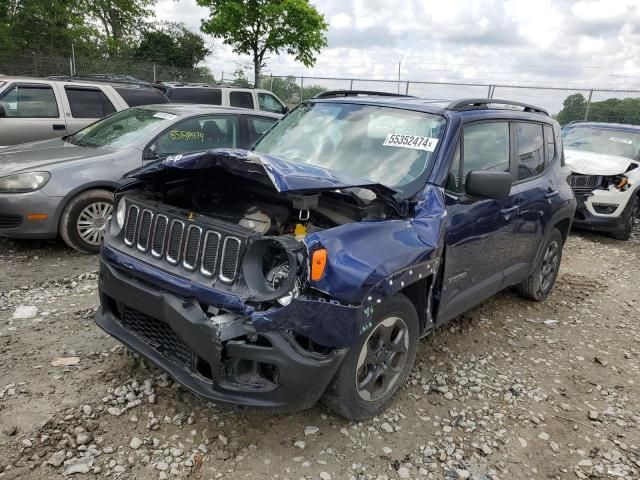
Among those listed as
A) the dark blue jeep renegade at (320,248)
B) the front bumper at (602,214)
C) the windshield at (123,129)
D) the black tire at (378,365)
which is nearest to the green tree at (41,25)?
the windshield at (123,129)

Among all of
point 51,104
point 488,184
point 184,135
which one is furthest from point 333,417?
point 51,104

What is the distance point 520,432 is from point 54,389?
9.08 feet

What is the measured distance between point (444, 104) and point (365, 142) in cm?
66

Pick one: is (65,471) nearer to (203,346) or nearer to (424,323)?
(203,346)

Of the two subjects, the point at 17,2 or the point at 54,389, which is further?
the point at 17,2

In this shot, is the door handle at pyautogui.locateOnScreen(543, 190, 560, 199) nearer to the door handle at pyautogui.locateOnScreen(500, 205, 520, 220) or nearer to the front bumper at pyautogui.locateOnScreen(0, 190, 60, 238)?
the door handle at pyautogui.locateOnScreen(500, 205, 520, 220)

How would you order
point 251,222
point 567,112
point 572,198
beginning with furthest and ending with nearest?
1. point 567,112
2. point 572,198
3. point 251,222

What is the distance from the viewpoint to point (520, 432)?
3.02m

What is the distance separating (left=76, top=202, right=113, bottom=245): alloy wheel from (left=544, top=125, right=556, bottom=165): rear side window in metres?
4.30

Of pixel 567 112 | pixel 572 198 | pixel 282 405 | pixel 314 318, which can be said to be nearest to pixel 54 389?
pixel 282 405

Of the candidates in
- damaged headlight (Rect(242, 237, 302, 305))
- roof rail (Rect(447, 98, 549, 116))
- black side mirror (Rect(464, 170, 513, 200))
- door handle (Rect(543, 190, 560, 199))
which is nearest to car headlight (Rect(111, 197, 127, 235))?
damaged headlight (Rect(242, 237, 302, 305))

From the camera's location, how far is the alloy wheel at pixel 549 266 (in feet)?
16.4

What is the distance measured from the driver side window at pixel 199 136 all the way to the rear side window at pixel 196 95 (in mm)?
5313

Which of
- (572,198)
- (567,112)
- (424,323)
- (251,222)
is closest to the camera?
(251,222)
